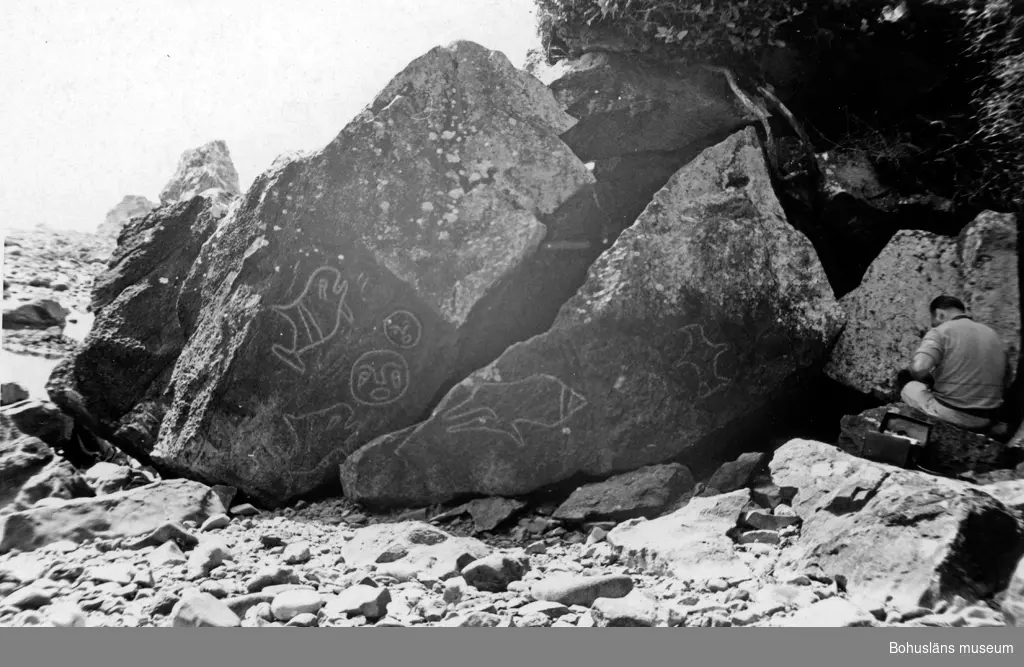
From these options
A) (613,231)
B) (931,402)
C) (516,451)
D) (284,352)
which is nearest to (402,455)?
(516,451)

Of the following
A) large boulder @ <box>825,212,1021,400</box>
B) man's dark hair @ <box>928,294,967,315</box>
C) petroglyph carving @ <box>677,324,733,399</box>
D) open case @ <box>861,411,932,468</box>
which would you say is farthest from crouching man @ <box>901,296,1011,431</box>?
petroglyph carving @ <box>677,324,733,399</box>

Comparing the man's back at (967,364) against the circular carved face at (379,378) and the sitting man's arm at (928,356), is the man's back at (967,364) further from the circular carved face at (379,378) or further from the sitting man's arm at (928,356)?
the circular carved face at (379,378)

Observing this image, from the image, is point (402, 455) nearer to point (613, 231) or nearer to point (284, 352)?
point (284, 352)

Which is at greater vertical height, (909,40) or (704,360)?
(909,40)

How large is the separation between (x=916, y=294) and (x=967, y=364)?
68cm

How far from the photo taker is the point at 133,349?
594 centimetres

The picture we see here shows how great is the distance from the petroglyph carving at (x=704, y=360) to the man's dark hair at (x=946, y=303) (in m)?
1.50

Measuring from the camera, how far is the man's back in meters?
4.70

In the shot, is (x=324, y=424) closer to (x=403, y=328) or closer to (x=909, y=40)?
(x=403, y=328)

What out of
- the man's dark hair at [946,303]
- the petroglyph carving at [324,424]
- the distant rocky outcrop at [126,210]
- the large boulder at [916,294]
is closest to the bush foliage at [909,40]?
the large boulder at [916,294]

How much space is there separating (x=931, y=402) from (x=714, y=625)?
266 cm

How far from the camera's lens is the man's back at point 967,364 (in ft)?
15.4

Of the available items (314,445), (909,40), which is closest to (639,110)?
(909,40)

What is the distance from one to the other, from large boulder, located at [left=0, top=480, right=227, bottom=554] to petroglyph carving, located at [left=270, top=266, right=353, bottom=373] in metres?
1.14
